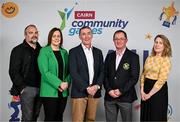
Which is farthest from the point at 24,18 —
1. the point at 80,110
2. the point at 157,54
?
the point at 157,54

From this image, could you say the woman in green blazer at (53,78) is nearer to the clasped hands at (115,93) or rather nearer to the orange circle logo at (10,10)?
the clasped hands at (115,93)

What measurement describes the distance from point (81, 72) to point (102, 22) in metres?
1.00

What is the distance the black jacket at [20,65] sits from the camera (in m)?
3.16

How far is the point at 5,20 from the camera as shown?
4.00 metres

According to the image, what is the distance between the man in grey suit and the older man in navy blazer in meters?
0.13

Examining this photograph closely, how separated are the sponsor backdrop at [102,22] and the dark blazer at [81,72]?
693 millimetres

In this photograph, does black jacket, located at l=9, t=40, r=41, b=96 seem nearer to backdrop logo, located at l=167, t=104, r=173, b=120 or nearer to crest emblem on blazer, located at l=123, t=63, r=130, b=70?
crest emblem on blazer, located at l=123, t=63, r=130, b=70

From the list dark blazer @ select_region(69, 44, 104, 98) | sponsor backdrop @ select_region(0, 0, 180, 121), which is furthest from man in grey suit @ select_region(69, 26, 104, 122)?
sponsor backdrop @ select_region(0, 0, 180, 121)

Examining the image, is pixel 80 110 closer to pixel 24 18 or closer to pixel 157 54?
pixel 157 54

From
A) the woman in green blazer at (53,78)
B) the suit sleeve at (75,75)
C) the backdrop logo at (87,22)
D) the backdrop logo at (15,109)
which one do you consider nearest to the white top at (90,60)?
the suit sleeve at (75,75)

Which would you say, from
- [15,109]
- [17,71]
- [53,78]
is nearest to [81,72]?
[53,78]

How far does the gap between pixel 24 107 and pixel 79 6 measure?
1.59m

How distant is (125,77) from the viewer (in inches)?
129

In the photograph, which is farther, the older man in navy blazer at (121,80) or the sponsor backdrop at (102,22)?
the sponsor backdrop at (102,22)
